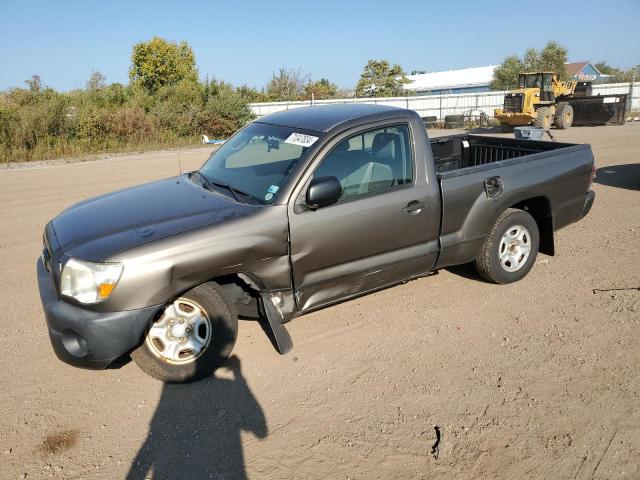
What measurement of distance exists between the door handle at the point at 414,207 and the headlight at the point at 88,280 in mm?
2160

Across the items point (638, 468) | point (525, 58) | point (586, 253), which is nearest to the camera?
point (638, 468)

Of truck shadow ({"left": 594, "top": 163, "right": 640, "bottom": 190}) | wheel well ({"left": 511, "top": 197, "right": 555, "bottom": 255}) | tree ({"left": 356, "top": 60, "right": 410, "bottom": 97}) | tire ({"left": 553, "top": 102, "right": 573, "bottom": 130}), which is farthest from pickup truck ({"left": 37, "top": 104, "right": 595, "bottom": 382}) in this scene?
tree ({"left": 356, "top": 60, "right": 410, "bottom": 97})

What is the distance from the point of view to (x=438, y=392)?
3266 millimetres

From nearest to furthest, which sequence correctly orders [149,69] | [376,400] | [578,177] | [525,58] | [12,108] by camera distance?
[376,400] < [578,177] < [12,108] < [149,69] < [525,58]

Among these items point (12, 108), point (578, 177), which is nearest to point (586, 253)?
point (578, 177)

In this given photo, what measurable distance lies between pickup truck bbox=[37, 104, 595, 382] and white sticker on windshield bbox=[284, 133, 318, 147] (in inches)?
0.5

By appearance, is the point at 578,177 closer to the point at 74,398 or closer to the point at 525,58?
the point at 74,398

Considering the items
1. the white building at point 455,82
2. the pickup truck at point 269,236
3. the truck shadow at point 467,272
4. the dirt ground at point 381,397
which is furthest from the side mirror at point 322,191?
the white building at point 455,82

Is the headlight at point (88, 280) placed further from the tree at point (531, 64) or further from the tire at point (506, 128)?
the tree at point (531, 64)

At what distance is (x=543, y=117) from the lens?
21453 mm

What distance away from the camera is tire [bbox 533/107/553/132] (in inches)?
845

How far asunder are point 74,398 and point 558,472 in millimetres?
2969

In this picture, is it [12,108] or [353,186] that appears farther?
[12,108]

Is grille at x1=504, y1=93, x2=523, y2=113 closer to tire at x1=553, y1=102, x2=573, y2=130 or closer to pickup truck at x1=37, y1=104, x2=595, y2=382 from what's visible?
tire at x1=553, y1=102, x2=573, y2=130
